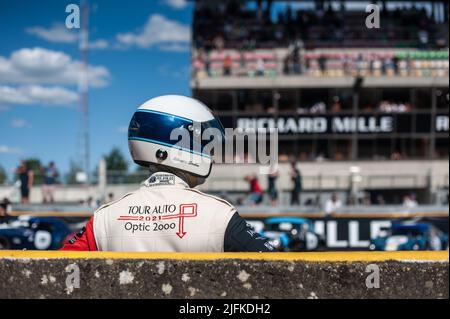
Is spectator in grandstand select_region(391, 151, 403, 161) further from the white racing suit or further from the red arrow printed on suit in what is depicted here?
the red arrow printed on suit

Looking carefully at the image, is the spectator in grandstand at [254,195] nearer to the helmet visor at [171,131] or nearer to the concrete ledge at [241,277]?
the helmet visor at [171,131]

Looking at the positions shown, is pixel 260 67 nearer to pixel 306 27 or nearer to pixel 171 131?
pixel 306 27

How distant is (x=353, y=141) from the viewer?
1134 inches

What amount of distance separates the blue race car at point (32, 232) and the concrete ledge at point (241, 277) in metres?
11.1

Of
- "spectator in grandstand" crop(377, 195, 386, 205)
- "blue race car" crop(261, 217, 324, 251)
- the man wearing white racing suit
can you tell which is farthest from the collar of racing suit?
"spectator in grandstand" crop(377, 195, 386, 205)

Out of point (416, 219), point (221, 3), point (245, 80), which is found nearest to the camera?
point (416, 219)

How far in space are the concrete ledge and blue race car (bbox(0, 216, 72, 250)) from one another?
11.1 meters

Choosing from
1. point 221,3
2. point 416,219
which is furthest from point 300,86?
point 416,219

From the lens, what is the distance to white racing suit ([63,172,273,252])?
2.15 metres

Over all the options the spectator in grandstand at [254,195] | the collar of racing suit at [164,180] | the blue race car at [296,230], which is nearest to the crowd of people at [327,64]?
the spectator in grandstand at [254,195]

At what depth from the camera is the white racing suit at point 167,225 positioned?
2148 millimetres

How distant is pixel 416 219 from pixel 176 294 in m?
13.3

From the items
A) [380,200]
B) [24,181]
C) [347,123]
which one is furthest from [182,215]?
[347,123]
